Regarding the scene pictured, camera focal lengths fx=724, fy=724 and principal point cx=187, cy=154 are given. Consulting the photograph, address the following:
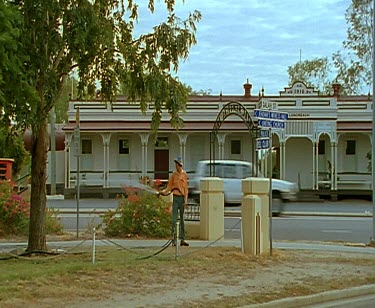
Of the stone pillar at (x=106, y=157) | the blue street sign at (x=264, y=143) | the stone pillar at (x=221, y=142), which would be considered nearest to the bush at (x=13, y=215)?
the blue street sign at (x=264, y=143)

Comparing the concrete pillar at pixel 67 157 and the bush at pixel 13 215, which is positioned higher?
the concrete pillar at pixel 67 157

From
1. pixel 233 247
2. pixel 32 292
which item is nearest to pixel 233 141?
pixel 233 247

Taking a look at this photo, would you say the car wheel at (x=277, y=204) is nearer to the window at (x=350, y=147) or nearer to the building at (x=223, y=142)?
the building at (x=223, y=142)

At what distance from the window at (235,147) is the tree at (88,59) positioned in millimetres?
27984

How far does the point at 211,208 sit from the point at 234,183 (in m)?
11.9

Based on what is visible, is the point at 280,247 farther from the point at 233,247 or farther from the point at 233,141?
the point at 233,141

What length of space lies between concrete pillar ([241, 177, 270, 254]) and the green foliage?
6.81 metres

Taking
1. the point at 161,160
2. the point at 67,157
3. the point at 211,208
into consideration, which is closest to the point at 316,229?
the point at 211,208

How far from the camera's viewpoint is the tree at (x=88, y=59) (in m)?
13.2

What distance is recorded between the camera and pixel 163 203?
62.9 ft

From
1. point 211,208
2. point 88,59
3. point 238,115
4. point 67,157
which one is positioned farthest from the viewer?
point 67,157

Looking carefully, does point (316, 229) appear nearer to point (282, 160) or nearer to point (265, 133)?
point (265, 133)

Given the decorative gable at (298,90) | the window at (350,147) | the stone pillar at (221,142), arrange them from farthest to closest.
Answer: the decorative gable at (298,90), the window at (350,147), the stone pillar at (221,142)

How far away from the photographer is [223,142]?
4147cm
